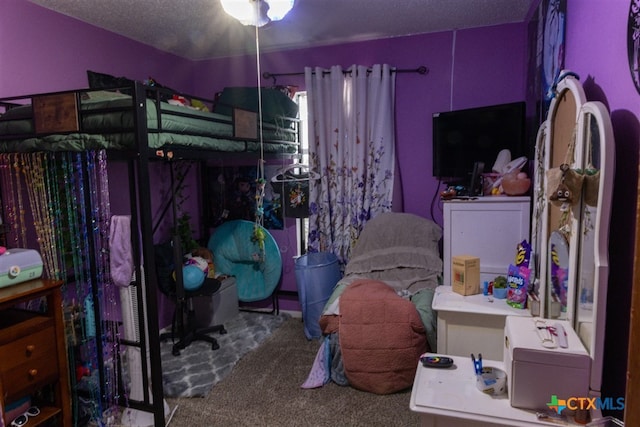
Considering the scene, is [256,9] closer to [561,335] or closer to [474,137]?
[474,137]

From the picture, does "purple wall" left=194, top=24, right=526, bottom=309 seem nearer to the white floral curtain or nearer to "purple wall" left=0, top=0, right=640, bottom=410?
"purple wall" left=0, top=0, right=640, bottom=410

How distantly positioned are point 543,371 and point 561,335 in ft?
0.41

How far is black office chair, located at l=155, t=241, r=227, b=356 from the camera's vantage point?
3262 millimetres

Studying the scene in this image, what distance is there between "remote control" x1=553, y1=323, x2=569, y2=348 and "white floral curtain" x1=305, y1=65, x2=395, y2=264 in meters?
2.19

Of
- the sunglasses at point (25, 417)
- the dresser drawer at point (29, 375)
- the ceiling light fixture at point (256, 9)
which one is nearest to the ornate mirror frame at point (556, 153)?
the ceiling light fixture at point (256, 9)

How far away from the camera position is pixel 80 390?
2.37 metres

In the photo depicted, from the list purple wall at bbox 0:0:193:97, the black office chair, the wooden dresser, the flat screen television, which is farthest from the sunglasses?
the flat screen television

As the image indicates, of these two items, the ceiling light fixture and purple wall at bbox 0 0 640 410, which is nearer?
purple wall at bbox 0 0 640 410

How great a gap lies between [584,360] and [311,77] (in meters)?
2.99

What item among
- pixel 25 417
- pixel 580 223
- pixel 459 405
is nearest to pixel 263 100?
pixel 25 417

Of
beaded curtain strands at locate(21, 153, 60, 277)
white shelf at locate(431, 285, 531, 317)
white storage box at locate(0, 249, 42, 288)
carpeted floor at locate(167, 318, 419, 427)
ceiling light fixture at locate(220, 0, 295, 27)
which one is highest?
ceiling light fixture at locate(220, 0, 295, 27)

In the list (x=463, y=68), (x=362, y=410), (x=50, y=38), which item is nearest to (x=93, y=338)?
(x=362, y=410)

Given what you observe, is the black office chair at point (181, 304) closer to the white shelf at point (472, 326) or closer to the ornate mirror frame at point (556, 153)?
the white shelf at point (472, 326)

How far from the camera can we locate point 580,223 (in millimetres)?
1303
